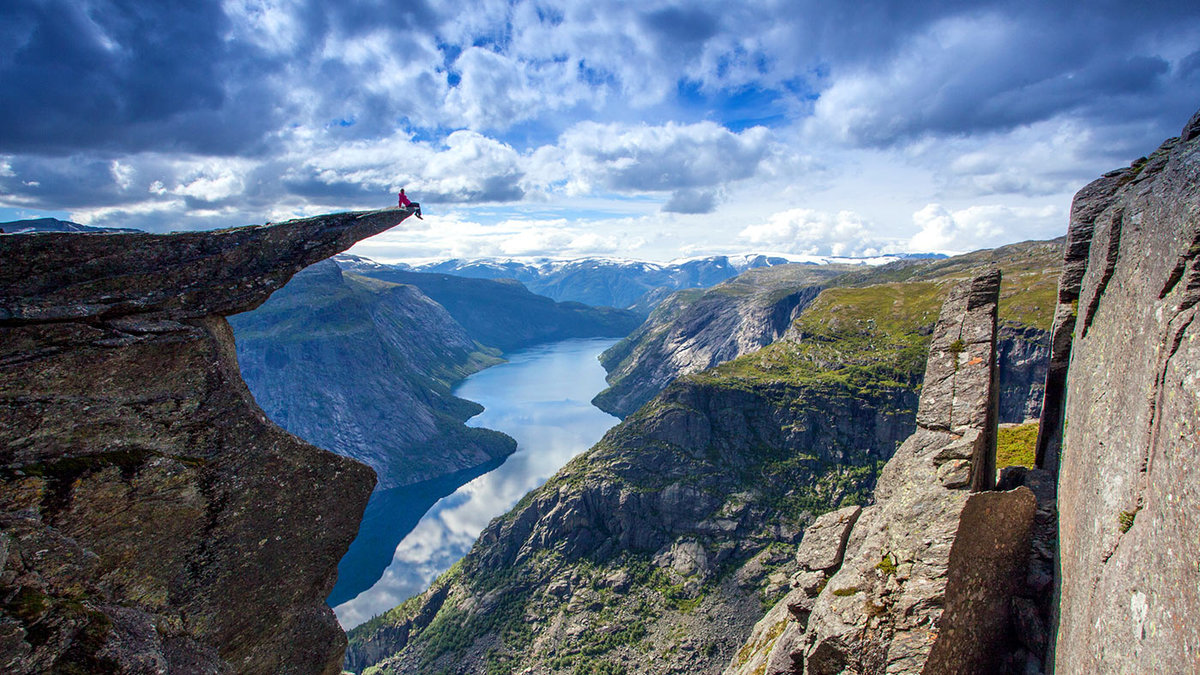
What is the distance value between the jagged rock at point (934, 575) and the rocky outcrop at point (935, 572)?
0.07ft

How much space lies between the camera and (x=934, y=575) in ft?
34.7

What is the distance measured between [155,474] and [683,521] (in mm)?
108915

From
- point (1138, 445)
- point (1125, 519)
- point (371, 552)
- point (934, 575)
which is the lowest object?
point (371, 552)

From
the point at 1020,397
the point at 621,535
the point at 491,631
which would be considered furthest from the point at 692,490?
the point at 1020,397

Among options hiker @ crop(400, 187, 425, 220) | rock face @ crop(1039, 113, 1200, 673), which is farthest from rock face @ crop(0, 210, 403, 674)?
rock face @ crop(1039, 113, 1200, 673)

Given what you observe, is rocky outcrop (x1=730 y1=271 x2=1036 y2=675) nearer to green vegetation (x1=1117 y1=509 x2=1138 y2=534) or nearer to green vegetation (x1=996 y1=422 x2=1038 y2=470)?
green vegetation (x1=1117 y1=509 x2=1138 y2=534)

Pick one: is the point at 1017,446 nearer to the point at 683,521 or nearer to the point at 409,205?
the point at 409,205

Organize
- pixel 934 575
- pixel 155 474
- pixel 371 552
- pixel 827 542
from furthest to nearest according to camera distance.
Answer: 1. pixel 371 552
2. pixel 827 542
3. pixel 155 474
4. pixel 934 575

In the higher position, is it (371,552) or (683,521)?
(683,521)

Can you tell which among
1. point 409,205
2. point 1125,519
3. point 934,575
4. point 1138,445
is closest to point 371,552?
point 409,205

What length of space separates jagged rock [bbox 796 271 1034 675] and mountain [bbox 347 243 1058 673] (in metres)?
80.0

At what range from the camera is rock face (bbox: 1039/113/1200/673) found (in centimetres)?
636

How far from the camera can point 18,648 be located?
8133 mm

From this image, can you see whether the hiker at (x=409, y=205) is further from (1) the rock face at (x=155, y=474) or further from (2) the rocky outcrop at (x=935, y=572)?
(2) the rocky outcrop at (x=935, y=572)
